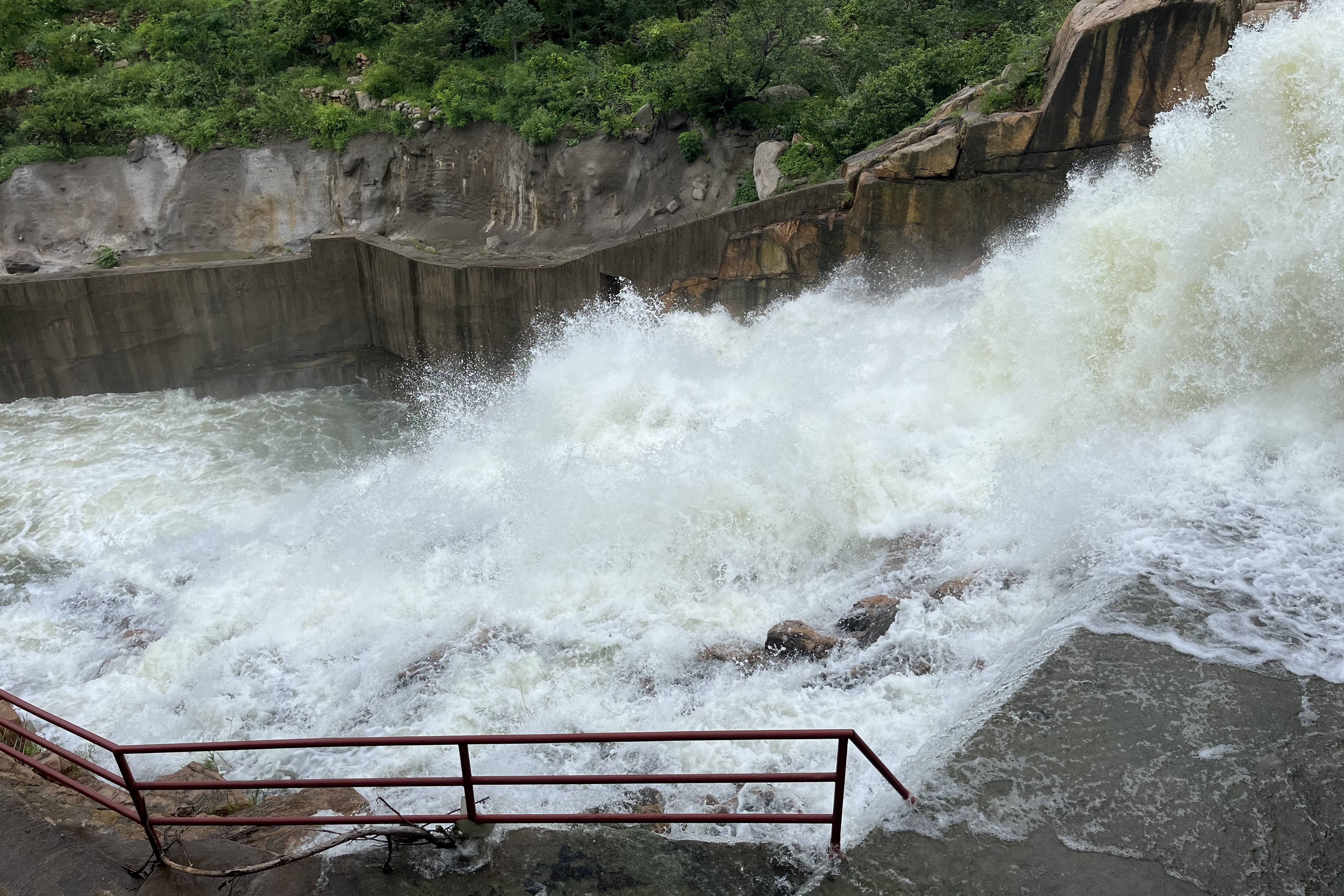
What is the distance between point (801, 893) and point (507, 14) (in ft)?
61.2

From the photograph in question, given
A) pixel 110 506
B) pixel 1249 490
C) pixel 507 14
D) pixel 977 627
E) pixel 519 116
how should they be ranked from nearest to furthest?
pixel 977 627 → pixel 1249 490 → pixel 110 506 → pixel 519 116 → pixel 507 14

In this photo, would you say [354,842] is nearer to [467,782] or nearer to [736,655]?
[467,782]

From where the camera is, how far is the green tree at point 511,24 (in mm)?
18297

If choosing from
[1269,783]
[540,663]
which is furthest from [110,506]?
[1269,783]

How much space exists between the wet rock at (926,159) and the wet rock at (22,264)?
16.2 m

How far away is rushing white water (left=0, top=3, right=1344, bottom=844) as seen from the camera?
18.5 feet

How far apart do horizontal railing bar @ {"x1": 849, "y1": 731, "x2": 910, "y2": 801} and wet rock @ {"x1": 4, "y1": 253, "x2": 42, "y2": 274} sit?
1899 cm

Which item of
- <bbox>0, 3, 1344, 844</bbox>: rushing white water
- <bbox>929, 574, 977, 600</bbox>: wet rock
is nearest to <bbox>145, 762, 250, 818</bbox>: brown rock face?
<bbox>0, 3, 1344, 844</bbox>: rushing white water

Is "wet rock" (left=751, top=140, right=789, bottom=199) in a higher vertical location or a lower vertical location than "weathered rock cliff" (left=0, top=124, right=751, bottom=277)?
higher

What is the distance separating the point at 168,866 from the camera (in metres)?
4.17

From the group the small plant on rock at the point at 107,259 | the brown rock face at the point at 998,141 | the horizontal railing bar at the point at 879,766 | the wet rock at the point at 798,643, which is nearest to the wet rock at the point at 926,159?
the brown rock face at the point at 998,141

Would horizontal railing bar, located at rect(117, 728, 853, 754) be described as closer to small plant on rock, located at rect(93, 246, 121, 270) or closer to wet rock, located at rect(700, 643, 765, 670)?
wet rock, located at rect(700, 643, 765, 670)

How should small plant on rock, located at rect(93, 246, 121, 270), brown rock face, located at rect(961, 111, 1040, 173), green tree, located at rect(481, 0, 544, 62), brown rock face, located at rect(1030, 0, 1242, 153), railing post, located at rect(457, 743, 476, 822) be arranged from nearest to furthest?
railing post, located at rect(457, 743, 476, 822), brown rock face, located at rect(1030, 0, 1242, 153), brown rock face, located at rect(961, 111, 1040, 173), small plant on rock, located at rect(93, 246, 121, 270), green tree, located at rect(481, 0, 544, 62)

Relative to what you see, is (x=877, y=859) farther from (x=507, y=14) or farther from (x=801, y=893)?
(x=507, y=14)
